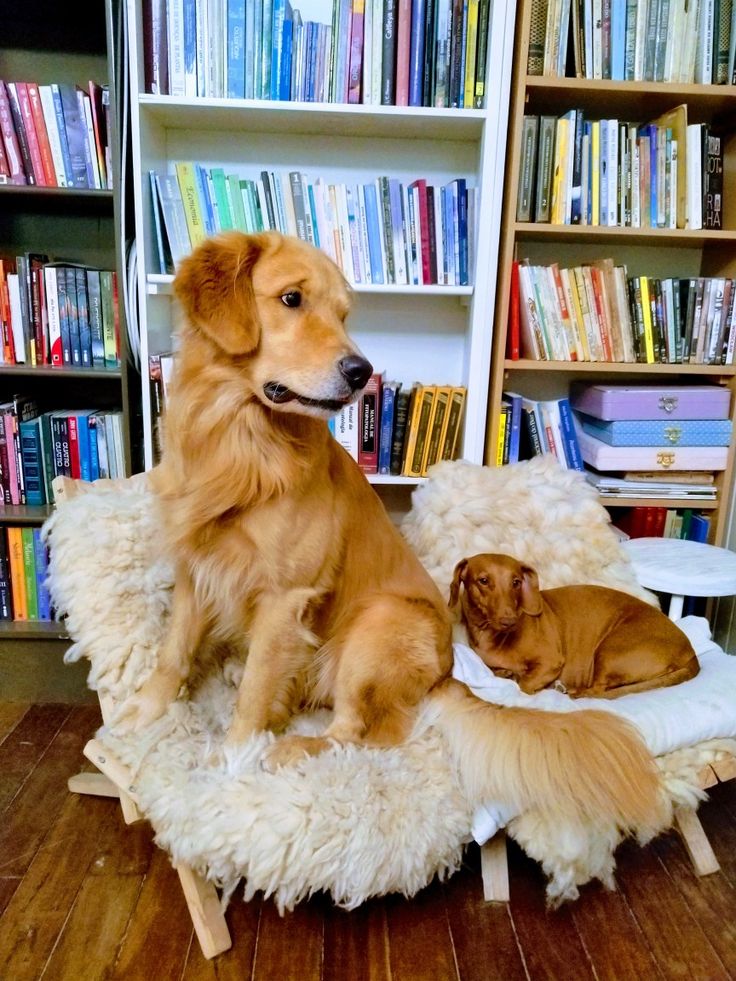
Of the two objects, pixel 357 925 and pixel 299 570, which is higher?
pixel 299 570

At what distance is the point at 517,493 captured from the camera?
68.0 inches

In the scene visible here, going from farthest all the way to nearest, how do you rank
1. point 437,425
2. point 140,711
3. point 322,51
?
point 437,425, point 322,51, point 140,711

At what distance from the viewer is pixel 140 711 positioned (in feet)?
4.12

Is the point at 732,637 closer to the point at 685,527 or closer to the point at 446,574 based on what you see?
the point at 685,527

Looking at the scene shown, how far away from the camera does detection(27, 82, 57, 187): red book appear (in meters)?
1.74

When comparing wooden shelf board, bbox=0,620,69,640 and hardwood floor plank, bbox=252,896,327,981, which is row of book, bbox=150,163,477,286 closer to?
wooden shelf board, bbox=0,620,69,640

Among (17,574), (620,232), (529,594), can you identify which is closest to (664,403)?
(620,232)

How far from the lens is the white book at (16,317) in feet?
6.04

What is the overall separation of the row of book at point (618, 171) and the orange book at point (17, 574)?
65.3 inches

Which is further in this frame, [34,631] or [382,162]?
[382,162]

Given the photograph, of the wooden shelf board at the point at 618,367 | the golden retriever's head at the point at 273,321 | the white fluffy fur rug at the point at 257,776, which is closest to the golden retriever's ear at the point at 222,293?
the golden retriever's head at the point at 273,321

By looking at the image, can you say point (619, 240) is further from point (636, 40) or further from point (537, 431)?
point (537, 431)

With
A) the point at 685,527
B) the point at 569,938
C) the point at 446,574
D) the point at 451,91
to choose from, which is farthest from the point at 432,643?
the point at 451,91

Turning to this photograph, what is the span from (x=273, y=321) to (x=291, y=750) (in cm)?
73
